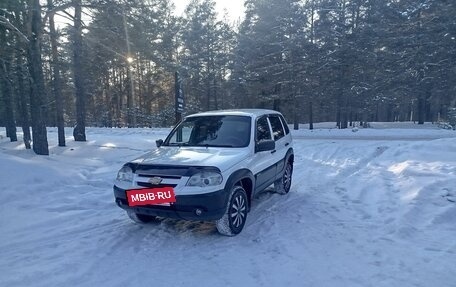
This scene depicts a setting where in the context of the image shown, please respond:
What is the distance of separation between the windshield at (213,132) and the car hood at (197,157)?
0.82 feet

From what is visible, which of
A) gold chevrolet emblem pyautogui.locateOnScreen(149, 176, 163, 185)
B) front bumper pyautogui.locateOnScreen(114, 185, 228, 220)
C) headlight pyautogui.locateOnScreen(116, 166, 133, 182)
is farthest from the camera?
headlight pyautogui.locateOnScreen(116, 166, 133, 182)

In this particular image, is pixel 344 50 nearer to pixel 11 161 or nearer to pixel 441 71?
pixel 441 71

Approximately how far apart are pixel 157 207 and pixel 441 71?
29492 millimetres

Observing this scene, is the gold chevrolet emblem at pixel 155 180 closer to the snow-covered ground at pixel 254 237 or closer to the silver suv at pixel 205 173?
the silver suv at pixel 205 173

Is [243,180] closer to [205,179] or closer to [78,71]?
[205,179]

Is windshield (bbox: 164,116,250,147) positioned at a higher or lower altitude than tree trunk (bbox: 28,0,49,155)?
lower

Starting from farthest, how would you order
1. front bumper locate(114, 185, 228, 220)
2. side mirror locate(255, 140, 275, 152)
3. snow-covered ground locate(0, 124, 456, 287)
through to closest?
side mirror locate(255, 140, 275, 152)
front bumper locate(114, 185, 228, 220)
snow-covered ground locate(0, 124, 456, 287)

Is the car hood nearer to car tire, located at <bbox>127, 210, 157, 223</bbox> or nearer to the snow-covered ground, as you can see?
car tire, located at <bbox>127, 210, 157, 223</bbox>

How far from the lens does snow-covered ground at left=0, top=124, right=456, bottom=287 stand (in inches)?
149

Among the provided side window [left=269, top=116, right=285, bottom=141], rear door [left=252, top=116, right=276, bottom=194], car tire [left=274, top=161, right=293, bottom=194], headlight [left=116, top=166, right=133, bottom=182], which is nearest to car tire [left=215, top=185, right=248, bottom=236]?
rear door [left=252, top=116, right=276, bottom=194]

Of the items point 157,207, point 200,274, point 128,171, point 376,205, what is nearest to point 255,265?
point 200,274

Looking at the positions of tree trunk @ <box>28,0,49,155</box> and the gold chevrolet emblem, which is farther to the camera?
tree trunk @ <box>28,0,49,155</box>

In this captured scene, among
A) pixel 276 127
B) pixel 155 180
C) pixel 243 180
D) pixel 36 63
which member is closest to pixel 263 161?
pixel 243 180

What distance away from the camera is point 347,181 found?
831 centimetres
